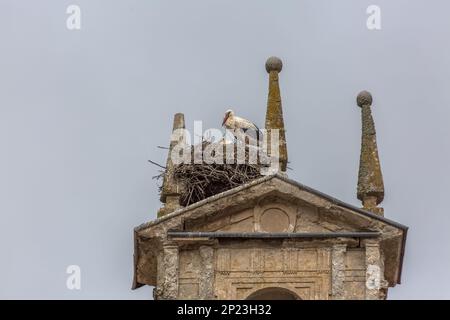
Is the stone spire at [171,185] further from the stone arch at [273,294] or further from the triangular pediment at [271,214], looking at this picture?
the stone arch at [273,294]

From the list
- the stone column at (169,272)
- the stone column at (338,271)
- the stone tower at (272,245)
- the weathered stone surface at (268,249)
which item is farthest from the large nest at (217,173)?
the stone column at (338,271)

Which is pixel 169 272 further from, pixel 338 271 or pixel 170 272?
pixel 338 271

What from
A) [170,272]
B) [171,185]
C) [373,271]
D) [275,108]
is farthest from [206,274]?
[275,108]

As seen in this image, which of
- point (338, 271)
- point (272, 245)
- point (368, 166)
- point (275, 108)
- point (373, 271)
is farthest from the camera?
point (275, 108)

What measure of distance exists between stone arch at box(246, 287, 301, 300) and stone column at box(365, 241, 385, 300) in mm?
1112

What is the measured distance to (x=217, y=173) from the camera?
4503 cm

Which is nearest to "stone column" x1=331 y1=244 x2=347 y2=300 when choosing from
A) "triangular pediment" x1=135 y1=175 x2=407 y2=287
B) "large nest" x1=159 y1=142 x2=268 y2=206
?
"triangular pediment" x1=135 y1=175 x2=407 y2=287

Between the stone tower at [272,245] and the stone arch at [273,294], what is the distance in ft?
0.05

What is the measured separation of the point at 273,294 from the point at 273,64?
170 inches

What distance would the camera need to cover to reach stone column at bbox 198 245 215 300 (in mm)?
42550

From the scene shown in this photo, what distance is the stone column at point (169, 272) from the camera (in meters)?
42.5

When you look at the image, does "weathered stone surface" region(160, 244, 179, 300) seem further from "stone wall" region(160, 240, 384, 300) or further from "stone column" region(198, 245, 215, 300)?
"stone column" region(198, 245, 215, 300)

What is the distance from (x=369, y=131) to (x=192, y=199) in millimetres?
3102
